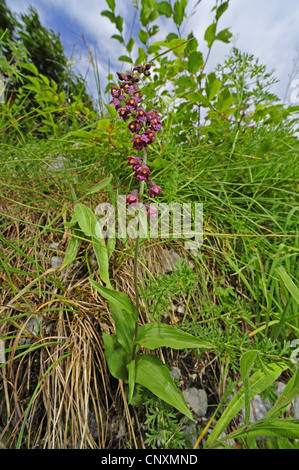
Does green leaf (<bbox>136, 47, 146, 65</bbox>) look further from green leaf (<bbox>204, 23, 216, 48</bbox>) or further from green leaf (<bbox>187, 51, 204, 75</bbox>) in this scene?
green leaf (<bbox>204, 23, 216, 48</bbox>)

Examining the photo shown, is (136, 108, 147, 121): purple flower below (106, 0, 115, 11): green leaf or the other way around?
below

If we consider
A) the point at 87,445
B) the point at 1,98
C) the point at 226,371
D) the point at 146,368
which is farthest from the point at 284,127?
the point at 87,445

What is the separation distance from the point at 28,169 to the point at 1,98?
42 cm

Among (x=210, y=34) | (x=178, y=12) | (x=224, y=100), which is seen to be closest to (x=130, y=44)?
(x=178, y=12)

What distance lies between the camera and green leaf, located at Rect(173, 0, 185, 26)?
1.15 meters

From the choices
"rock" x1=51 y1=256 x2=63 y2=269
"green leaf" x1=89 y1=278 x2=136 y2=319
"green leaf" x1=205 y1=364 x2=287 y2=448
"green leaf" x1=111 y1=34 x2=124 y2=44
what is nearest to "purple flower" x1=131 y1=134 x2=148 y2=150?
"green leaf" x1=89 y1=278 x2=136 y2=319

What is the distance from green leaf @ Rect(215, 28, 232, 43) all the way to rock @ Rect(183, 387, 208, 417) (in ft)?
5.48

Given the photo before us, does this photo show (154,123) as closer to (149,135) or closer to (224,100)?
(149,135)

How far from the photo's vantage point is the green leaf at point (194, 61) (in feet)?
3.59

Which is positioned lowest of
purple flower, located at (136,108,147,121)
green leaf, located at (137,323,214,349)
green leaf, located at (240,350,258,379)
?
green leaf, located at (240,350,258,379)

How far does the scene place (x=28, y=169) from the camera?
3.78ft
